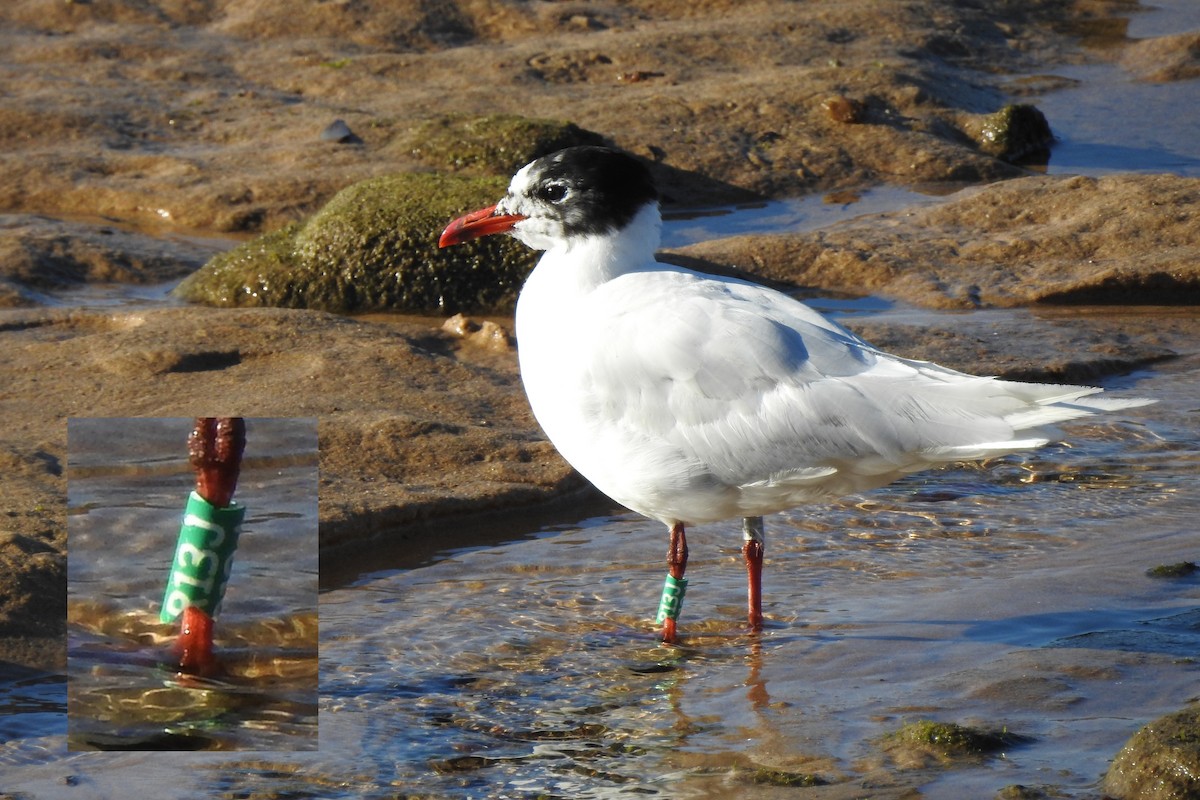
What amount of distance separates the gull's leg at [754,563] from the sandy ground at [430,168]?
1.30 metres

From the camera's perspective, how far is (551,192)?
18.5 feet

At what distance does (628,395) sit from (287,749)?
1.54 m

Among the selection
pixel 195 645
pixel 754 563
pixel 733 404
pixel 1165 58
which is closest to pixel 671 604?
pixel 754 563

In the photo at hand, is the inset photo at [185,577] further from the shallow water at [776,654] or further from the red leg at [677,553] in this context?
the red leg at [677,553]

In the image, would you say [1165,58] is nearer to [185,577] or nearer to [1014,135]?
[1014,135]

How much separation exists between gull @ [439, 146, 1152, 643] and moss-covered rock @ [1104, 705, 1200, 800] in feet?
3.17

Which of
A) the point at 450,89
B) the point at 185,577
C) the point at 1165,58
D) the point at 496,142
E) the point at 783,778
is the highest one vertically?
the point at 1165,58

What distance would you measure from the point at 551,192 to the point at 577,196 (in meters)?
0.12

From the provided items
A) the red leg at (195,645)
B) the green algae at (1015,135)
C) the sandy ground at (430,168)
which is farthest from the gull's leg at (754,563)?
the green algae at (1015,135)

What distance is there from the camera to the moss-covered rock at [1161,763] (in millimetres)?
3721

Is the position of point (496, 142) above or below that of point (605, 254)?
above

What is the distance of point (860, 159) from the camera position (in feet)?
39.9

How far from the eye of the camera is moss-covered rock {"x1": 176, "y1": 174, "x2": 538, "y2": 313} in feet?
30.3

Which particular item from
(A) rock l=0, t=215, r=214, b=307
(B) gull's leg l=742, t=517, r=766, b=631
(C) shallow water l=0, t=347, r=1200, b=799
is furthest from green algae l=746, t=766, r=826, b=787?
(A) rock l=0, t=215, r=214, b=307
